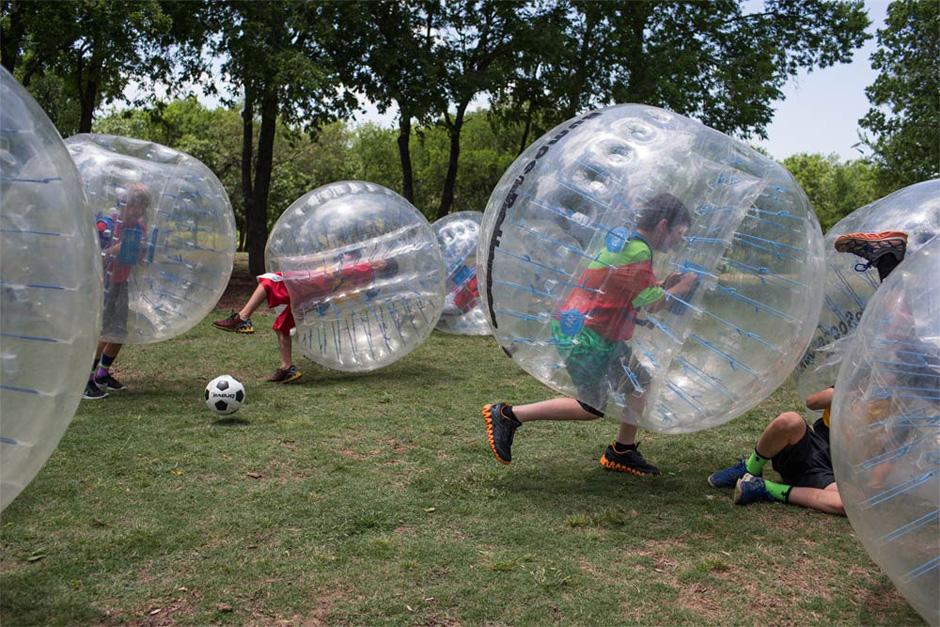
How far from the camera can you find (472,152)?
1405 inches

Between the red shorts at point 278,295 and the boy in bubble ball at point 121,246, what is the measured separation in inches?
53.5

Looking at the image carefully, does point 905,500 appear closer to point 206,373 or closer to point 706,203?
point 706,203

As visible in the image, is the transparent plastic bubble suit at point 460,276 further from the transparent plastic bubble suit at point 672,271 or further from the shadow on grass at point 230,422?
the transparent plastic bubble suit at point 672,271

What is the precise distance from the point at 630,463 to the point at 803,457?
3.35ft

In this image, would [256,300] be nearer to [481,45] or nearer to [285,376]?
[285,376]

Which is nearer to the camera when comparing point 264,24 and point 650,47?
point 264,24

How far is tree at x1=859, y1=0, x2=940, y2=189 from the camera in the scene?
23484 mm

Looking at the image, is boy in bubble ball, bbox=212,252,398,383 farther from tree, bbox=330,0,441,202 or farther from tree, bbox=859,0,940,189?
tree, bbox=859,0,940,189

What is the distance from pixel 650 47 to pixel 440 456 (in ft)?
58.1

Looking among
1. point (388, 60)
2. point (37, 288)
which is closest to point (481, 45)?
point (388, 60)

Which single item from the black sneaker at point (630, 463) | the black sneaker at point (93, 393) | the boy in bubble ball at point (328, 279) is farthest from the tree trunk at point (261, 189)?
the black sneaker at point (630, 463)

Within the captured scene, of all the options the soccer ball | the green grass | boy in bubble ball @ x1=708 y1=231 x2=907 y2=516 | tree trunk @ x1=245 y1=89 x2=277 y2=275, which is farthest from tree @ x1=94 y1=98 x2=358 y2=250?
boy in bubble ball @ x1=708 y1=231 x2=907 y2=516

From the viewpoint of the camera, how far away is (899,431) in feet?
9.90

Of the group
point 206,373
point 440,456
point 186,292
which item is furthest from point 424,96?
point 440,456
